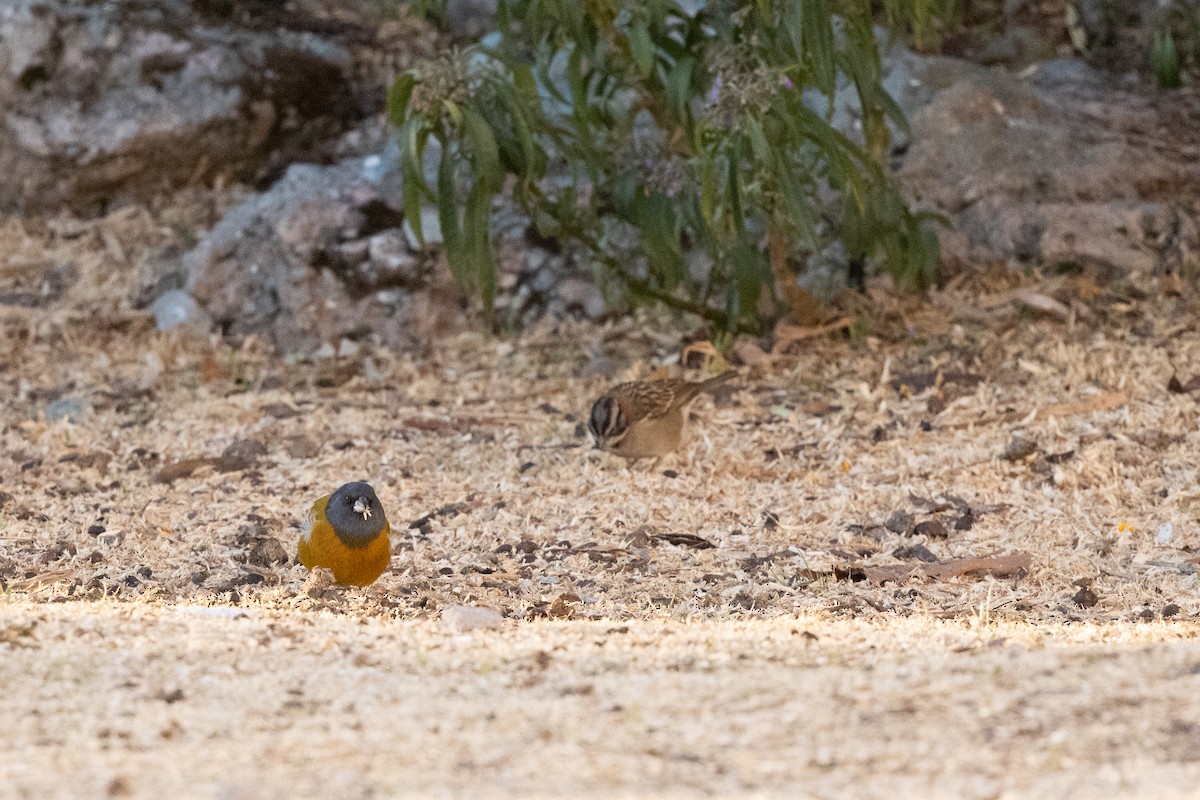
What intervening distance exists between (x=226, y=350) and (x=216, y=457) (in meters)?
1.23

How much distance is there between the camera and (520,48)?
24.2 ft

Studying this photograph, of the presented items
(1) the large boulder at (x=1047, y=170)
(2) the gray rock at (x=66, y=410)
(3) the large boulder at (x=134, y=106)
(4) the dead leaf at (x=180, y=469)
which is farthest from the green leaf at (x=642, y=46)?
(3) the large boulder at (x=134, y=106)

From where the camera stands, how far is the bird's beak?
393 centimetres

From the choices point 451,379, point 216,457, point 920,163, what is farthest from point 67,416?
point 920,163

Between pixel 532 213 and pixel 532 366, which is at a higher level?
pixel 532 213

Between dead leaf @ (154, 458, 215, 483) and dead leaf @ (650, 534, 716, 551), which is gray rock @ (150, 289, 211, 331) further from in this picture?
dead leaf @ (650, 534, 716, 551)

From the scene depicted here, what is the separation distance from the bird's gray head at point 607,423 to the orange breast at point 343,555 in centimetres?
114

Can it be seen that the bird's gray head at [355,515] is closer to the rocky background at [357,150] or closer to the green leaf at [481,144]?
the green leaf at [481,144]

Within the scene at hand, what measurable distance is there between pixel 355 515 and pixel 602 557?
825 mm

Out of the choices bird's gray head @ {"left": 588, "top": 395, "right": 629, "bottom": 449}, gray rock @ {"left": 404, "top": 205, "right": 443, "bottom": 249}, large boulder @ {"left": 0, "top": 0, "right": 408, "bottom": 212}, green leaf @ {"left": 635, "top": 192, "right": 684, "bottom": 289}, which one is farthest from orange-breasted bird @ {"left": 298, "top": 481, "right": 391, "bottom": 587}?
large boulder @ {"left": 0, "top": 0, "right": 408, "bottom": 212}

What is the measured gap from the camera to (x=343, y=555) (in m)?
3.89

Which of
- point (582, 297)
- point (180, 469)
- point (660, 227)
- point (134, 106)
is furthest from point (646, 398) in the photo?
point (134, 106)

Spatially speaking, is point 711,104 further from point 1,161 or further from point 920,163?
point 1,161

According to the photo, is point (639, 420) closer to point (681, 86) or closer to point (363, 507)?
point (681, 86)
